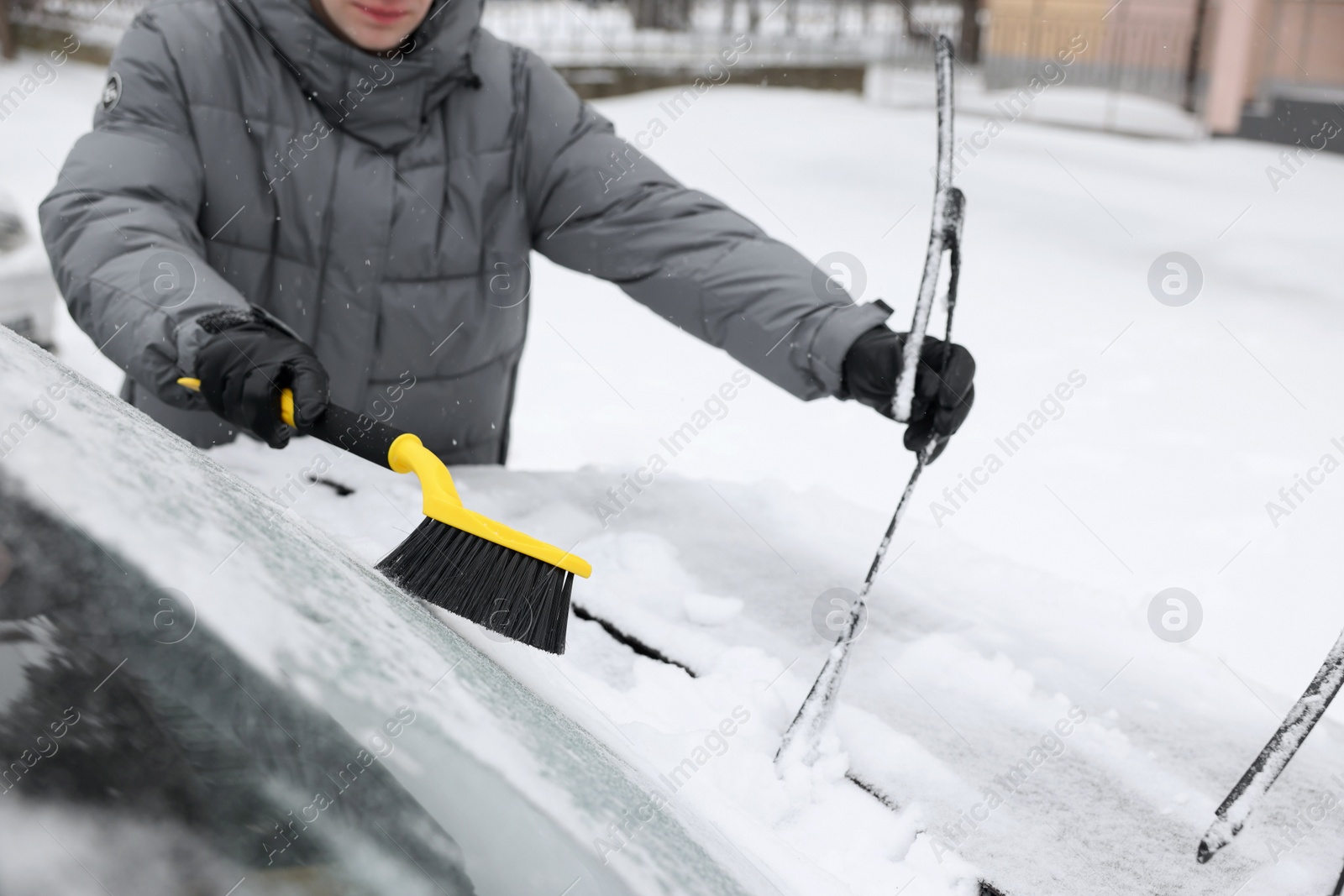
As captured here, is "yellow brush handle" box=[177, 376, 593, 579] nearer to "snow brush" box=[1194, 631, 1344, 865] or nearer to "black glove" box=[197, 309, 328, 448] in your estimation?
"black glove" box=[197, 309, 328, 448]

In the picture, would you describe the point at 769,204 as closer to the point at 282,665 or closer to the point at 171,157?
the point at 171,157

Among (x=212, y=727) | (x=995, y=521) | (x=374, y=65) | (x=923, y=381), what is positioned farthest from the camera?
(x=995, y=521)

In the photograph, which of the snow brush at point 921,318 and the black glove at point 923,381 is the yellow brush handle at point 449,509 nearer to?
the snow brush at point 921,318

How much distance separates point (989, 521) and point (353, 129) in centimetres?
263

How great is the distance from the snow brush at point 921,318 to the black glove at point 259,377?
2.33 feet

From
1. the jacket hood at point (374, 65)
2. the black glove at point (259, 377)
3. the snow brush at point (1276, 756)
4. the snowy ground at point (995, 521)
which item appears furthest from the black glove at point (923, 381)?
the jacket hood at point (374, 65)

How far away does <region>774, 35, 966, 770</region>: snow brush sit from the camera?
133cm

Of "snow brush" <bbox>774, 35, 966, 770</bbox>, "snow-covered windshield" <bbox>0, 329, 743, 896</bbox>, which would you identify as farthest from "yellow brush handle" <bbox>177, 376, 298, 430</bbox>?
"snow brush" <bbox>774, 35, 966, 770</bbox>

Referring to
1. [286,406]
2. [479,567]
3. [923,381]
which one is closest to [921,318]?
[923,381]

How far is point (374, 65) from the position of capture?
73.5 inches

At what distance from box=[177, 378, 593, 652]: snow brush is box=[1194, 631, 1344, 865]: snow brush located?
2.41 ft

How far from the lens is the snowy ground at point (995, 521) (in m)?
1.27

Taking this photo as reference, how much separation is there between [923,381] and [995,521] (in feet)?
8.02

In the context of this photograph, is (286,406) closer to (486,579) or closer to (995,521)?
(486,579)
